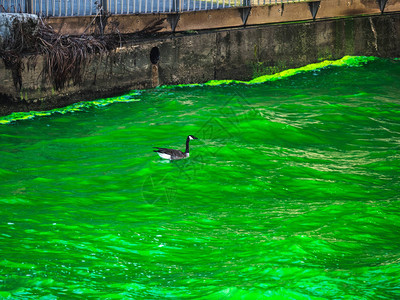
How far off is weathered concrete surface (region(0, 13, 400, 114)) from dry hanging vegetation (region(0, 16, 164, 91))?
0.18 m

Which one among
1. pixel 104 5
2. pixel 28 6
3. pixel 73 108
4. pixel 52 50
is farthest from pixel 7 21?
pixel 104 5

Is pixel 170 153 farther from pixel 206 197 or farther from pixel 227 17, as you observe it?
pixel 227 17

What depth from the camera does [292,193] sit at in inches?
393

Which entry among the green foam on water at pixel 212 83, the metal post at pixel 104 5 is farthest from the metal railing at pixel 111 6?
the green foam on water at pixel 212 83

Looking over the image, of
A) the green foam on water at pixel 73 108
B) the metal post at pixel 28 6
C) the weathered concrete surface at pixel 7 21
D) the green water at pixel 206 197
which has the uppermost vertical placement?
the metal post at pixel 28 6

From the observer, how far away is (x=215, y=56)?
1652 centimetres

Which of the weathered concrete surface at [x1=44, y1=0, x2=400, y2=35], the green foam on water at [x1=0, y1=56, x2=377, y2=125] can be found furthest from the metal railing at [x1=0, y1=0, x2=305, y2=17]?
the green foam on water at [x1=0, y1=56, x2=377, y2=125]

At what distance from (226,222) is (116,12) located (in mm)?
7946

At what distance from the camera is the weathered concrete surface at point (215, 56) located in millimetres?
13750

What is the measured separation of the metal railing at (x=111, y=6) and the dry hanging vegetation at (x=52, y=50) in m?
0.32

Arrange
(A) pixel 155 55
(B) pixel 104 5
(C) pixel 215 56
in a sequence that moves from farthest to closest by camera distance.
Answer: (C) pixel 215 56, (A) pixel 155 55, (B) pixel 104 5

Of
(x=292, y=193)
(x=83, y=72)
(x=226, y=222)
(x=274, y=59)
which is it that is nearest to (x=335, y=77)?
(x=274, y=59)

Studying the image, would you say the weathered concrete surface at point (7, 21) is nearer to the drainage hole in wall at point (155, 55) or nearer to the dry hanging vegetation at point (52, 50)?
the dry hanging vegetation at point (52, 50)

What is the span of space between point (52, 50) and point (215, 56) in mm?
4551
